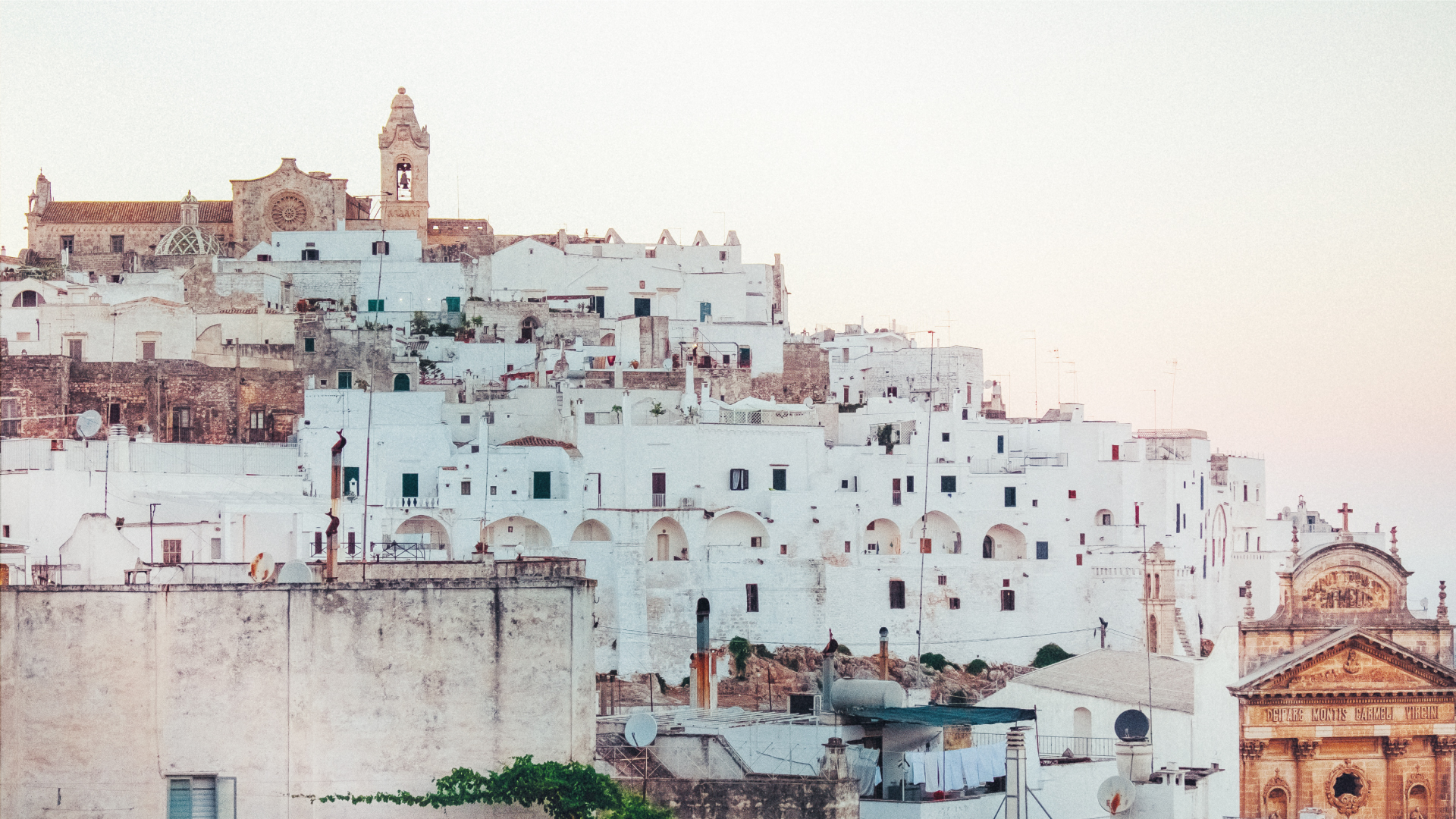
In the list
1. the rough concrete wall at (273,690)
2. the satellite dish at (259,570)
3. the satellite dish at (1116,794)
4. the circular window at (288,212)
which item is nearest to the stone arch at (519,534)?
the circular window at (288,212)

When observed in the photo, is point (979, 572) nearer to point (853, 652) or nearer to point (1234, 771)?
point (853, 652)

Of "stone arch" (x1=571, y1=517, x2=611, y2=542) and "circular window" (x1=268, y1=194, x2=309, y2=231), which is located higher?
"circular window" (x1=268, y1=194, x2=309, y2=231)

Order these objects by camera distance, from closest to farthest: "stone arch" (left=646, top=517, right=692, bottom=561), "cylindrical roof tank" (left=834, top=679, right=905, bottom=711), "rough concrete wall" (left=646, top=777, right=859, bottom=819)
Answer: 1. "rough concrete wall" (left=646, top=777, right=859, bottom=819)
2. "cylindrical roof tank" (left=834, top=679, right=905, bottom=711)
3. "stone arch" (left=646, top=517, right=692, bottom=561)

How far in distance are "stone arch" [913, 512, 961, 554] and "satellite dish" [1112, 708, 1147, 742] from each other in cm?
1788

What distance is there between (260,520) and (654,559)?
9787mm

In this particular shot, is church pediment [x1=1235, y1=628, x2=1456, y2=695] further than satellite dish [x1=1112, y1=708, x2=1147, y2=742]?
Yes

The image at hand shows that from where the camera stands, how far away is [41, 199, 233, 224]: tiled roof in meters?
62.8

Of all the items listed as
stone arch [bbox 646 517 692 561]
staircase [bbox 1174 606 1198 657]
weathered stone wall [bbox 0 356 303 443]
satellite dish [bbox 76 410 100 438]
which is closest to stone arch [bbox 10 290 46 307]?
weathered stone wall [bbox 0 356 303 443]

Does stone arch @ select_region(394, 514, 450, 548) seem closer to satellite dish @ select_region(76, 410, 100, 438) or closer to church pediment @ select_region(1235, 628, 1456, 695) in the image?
satellite dish @ select_region(76, 410, 100, 438)

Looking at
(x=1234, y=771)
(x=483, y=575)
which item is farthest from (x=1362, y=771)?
(x=483, y=575)

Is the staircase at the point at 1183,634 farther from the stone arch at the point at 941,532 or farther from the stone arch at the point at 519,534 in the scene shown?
the stone arch at the point at 519,534

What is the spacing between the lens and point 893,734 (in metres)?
29.4

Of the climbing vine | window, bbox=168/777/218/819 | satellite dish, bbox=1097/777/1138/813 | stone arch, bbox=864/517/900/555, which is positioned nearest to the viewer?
the climbing vine

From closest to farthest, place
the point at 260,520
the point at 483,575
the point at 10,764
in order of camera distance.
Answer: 1. the point at 10,764
2. the point at 483,575
3. the point at 260,520
